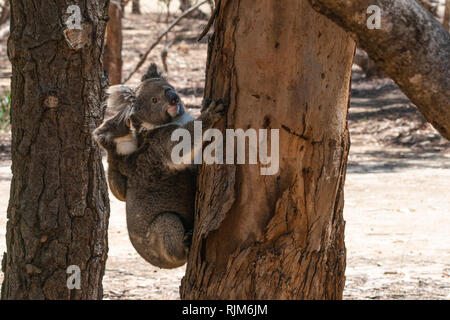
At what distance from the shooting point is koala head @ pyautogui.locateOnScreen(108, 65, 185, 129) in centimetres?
378

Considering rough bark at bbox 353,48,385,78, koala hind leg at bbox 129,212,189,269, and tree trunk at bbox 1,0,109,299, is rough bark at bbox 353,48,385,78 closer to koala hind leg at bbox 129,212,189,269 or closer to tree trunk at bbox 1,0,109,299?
tree trunk at bbox 1,0,109,299

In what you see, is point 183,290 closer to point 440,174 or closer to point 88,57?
point 88,57

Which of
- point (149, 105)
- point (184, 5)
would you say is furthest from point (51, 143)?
point (184, 5)

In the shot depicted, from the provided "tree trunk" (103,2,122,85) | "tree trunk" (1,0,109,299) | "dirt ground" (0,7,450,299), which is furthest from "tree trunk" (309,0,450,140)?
"tree trunk" (103,2,122,85)

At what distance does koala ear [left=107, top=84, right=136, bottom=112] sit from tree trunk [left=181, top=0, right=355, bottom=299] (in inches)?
40.3

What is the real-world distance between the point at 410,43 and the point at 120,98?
208 centimetres

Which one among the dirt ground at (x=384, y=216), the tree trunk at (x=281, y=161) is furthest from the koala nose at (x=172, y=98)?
the dirt ground at (x=384, y=216)

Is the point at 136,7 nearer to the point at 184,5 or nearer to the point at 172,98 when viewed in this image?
the point at 184,5

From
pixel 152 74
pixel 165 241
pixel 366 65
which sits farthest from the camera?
pixel 366 65

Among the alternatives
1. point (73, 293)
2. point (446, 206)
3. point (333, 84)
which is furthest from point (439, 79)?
point (446, 206)

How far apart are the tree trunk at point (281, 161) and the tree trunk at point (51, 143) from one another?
1156mm

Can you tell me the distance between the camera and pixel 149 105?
382 centimetres

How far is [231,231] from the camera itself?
2.91 m
